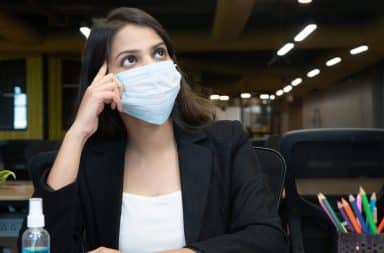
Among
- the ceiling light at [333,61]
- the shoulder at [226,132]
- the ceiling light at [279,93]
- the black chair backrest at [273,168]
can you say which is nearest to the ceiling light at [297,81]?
the ceiling light at [279,93]

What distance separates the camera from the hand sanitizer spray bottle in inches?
39.4

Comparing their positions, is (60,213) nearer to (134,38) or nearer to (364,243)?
(134,38)

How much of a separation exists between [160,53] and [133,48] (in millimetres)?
75

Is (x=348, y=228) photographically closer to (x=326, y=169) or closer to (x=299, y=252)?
(x=299, y=252)

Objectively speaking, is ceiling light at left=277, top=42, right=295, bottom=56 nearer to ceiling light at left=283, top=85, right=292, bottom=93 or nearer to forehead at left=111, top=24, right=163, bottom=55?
ceiling light at left=283, top=85, right=292, bottom=93

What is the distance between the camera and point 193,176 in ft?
4.79

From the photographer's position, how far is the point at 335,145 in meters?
2.22

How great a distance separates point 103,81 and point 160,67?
Result: 0.16 meters

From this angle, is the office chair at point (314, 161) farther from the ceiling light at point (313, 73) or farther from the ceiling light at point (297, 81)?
the ceiling light at point (297, 81)

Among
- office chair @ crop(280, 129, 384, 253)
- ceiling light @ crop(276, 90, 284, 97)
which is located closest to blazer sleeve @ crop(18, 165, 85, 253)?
office chair @ crop(280, 129, 384, 253)

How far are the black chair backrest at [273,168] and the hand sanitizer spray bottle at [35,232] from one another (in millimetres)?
882

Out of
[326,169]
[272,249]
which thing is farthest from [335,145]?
[272,249]

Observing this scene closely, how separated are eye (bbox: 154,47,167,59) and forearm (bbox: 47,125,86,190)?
29 centimetres

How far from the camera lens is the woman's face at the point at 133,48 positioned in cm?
144
